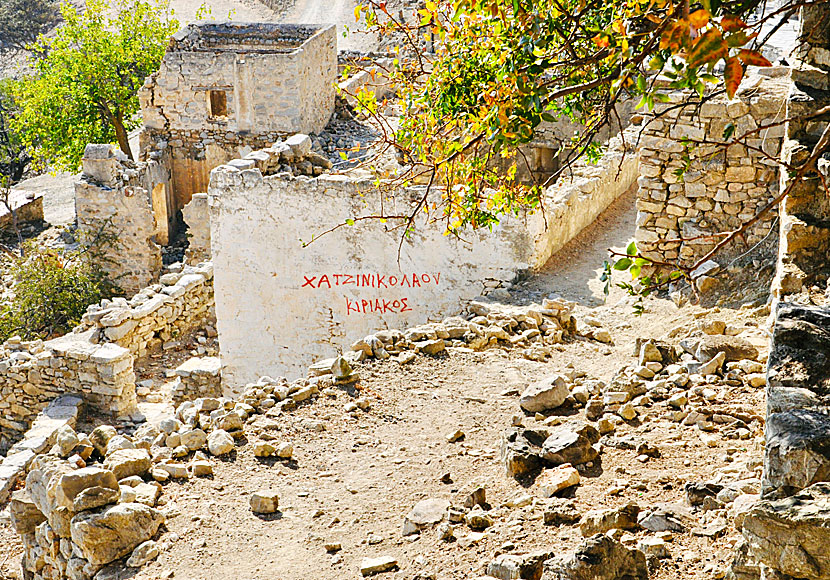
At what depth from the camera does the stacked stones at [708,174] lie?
675 cm

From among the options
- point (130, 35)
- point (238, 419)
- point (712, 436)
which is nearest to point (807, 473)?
point (712, 436)

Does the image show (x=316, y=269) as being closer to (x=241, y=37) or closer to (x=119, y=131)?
(x=241, y=37)

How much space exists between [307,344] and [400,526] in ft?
17.1

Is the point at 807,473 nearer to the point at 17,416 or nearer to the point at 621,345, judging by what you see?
the point at 621,345

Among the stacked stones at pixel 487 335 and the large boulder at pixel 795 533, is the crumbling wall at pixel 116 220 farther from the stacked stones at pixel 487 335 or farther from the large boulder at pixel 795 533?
the large boulder at pixel 795 533

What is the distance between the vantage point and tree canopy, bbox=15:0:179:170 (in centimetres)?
2336

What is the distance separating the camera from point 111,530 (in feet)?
14.4

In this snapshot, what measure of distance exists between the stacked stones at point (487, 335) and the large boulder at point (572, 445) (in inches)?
73.4

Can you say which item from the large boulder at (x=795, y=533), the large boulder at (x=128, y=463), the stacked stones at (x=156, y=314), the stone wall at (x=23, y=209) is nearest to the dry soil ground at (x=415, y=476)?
the large boulder at (x=128, y=463)

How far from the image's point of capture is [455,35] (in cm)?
474

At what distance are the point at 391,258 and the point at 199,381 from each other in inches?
111

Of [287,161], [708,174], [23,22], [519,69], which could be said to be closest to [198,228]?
[287,161]

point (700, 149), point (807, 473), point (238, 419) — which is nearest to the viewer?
point (807, 473)

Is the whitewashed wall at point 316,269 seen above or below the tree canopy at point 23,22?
below
